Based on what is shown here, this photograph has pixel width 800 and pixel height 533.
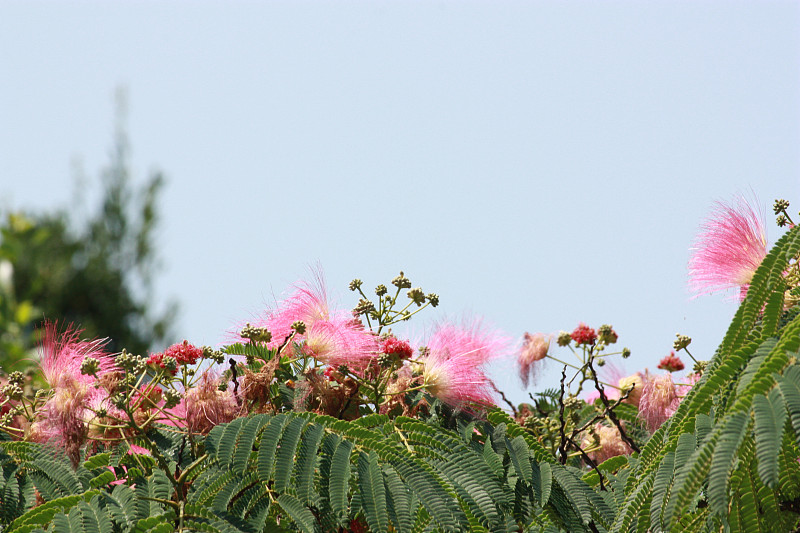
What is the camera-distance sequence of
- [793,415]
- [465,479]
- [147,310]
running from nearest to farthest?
[793,415] < [465,479] < [147,310]

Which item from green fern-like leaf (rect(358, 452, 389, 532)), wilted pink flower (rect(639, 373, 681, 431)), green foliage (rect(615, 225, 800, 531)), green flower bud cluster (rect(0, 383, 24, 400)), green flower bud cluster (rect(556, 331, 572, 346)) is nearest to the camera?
green foliage (rect(615, 225, 800, 531))

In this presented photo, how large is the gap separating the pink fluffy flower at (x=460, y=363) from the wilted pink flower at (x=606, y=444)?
28.4 inches

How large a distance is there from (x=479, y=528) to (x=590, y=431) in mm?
1586

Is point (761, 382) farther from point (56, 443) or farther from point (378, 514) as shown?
point (56, 443)

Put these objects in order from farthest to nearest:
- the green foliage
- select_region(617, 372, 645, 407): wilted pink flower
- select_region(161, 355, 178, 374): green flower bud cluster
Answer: select_region(617, 372, 645, 407): wilted pink flower
select_region(161, 355, 178, 374): green flower bud cluster
the green foliage

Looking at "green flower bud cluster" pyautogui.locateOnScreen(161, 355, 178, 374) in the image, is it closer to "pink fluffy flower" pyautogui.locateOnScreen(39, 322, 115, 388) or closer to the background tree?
"pink fluffy flower" pyautogui.locateOnScreen(39, 322, 115, 388)

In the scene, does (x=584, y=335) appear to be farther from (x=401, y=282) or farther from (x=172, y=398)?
(x=172, y=398)

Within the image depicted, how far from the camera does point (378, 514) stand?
105 inches

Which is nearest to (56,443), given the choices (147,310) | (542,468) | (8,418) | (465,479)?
(8,418)

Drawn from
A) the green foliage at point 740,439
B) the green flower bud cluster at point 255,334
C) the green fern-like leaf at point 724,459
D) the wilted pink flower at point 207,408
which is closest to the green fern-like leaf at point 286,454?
the wilted pink flower at point 207,408

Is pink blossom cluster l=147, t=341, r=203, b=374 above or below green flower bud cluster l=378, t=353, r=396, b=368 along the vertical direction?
above

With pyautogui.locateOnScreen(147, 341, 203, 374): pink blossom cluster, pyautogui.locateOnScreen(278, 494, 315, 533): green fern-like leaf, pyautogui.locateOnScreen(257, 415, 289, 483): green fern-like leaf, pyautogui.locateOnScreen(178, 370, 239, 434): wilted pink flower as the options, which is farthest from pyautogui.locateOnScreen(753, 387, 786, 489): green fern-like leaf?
pyautogui.locateOnScreen(147, 341, 203, 374): pink blossom cluster

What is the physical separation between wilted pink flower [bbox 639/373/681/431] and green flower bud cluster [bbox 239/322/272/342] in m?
1.95

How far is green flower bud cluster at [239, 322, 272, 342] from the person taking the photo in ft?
11.2
